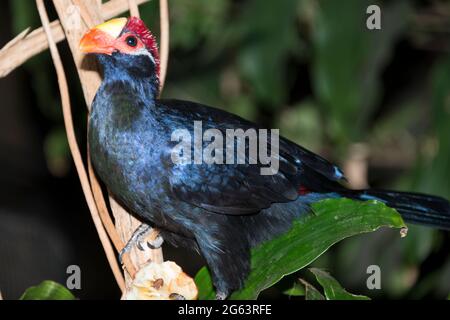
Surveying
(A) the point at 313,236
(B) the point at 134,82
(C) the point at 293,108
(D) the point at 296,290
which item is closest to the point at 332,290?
(A) the point at 313,236

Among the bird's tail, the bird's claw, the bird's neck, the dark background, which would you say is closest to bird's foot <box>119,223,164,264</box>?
the bird's claw

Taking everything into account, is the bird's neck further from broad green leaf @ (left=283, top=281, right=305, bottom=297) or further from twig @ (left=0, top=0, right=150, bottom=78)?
broad green leaf @ (left=283, top=281, right=305, bottom=297)

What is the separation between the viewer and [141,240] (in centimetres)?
175

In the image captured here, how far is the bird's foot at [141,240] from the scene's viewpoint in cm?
166

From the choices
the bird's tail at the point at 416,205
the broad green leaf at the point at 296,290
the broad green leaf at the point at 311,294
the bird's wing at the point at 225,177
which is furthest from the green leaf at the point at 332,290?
the bird's tail at the point at 416,205

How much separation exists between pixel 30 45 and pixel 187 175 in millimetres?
499

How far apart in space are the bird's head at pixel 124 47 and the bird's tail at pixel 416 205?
2.29 feet

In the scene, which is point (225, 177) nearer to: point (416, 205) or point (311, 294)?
point (311, 294)

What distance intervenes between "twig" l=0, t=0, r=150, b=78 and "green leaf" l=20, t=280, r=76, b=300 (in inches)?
18.9

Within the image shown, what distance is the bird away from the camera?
68.4 inches

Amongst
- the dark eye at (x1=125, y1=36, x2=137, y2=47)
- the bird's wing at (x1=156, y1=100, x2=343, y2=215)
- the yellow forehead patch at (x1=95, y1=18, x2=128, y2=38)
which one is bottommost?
the bird's wing at (x1=156, y1=100, x2=343, y2=215)

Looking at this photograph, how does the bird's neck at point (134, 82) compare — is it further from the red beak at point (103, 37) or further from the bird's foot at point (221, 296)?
the bird's foot at point (221, 296)
